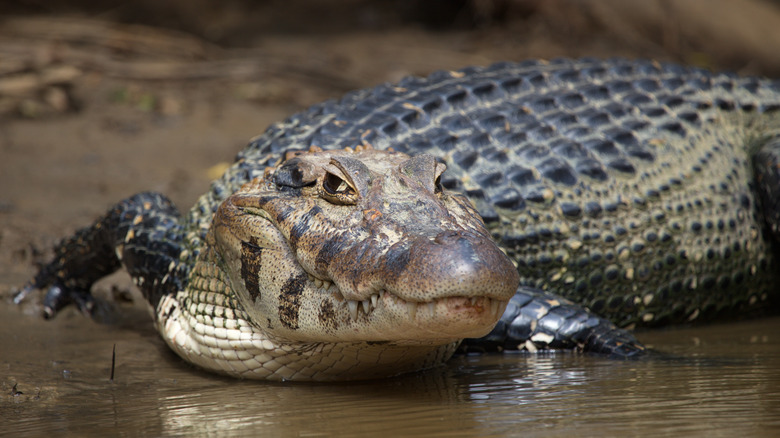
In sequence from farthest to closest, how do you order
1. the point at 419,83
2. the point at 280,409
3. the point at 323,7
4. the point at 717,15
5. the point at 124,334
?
1. the point at 323,7
2. the point at 717,15
3. the point at 419,83
4. the point at 124,334
5. the point at 280,409

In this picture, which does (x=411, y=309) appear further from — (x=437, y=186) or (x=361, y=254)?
(x=437, y=186)

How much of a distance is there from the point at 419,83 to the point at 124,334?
6.38 ft

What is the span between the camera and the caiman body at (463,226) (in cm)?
248

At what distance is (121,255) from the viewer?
12.8ft

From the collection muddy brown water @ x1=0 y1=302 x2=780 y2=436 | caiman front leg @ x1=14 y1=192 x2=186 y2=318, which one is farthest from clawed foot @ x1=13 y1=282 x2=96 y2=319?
muddy brown water @ x1=0 y1=302 x2=780 y2=436

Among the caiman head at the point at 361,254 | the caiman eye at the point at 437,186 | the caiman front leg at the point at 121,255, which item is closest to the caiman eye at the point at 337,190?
the caiman head at the point at 361,254

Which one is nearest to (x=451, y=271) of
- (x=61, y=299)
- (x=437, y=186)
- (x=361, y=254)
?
(x=361, y=254)

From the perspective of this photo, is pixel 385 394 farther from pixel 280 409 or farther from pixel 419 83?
pixel 419 83

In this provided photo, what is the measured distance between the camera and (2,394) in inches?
112

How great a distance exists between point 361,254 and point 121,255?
189 centimetres

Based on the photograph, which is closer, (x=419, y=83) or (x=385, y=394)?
(x=385, y=394)

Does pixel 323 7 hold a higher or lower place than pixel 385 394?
higher

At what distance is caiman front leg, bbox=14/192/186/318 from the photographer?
3623mm

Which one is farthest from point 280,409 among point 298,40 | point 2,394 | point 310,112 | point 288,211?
point 298,40
